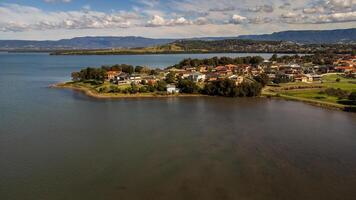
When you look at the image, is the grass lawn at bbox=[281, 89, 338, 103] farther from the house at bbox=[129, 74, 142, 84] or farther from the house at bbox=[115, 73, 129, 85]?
the house at bbox=[115, 73, 129, 85]

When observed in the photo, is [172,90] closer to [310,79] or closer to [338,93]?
[338,93]

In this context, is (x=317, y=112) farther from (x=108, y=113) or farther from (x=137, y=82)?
(x=137, y=82)

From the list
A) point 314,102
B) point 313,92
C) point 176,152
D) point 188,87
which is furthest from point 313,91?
point 176,152

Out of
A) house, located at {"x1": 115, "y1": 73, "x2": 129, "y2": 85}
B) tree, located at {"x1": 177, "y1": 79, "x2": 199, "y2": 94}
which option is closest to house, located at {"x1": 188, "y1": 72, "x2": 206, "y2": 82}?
tree, located at {"x1": 177, "y1": 79, "x2": 199, "y2": 94}

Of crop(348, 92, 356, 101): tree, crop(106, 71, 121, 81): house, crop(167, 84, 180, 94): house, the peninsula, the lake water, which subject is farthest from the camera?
crop(106, 71, 121, 81): house

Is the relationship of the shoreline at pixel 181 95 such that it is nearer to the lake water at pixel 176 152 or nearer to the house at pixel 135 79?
the lake water at pixel 176 152

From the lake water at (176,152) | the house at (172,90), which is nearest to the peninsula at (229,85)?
the house at (172,90)
